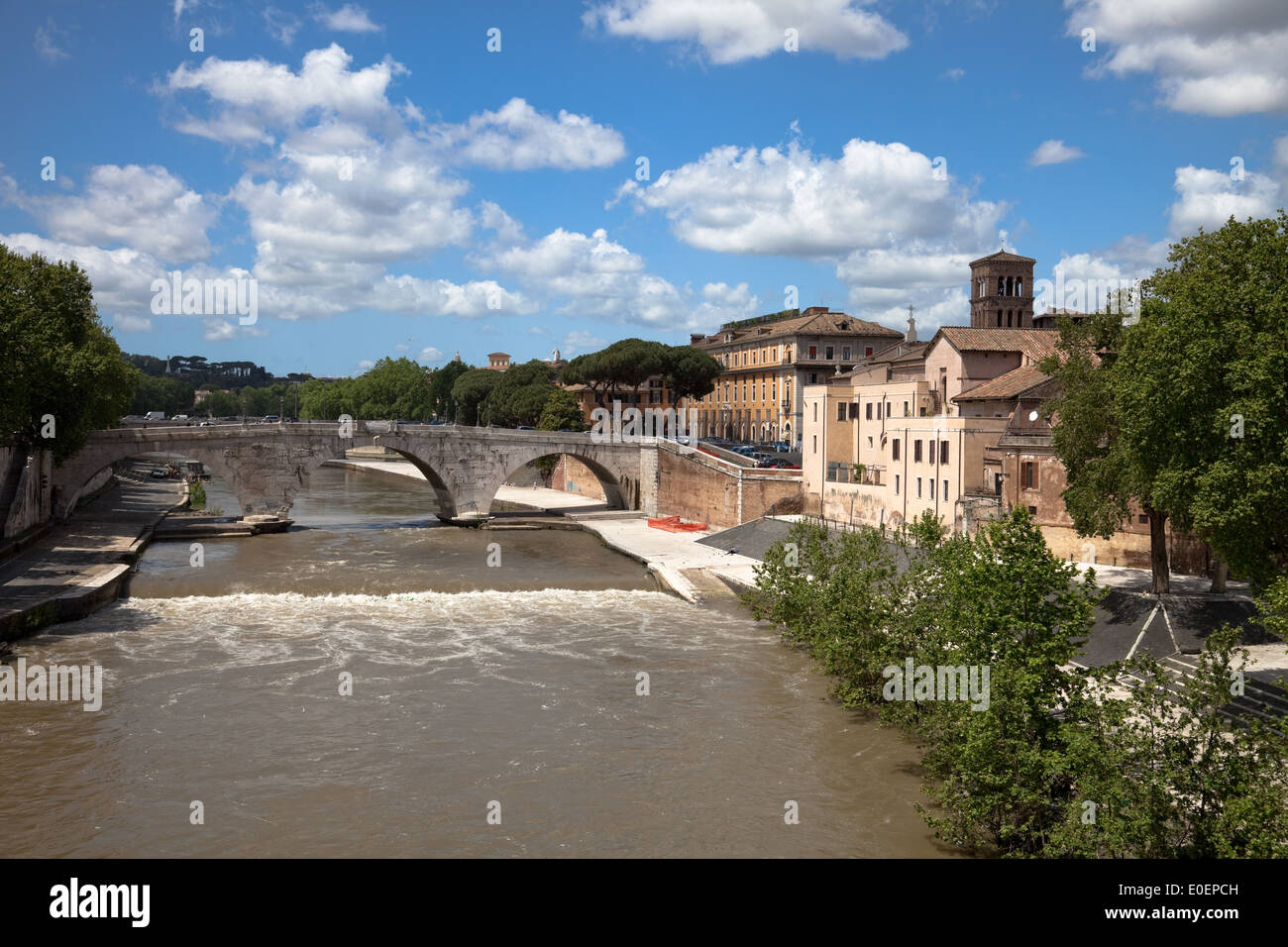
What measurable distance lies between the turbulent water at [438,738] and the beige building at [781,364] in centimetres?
5263

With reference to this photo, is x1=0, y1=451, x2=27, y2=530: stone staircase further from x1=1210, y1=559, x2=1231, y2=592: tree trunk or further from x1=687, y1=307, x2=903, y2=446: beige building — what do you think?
x1=687, y1=307, x2=903, y2=446: beige building

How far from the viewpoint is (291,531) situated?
57.2 meters

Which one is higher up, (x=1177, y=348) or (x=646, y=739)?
(x=1177, y=348)

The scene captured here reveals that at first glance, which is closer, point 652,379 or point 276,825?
point 276,825

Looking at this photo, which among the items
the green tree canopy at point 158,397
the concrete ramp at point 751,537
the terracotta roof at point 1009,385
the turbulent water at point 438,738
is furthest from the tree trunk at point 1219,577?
the green tree canopy at point 158,397

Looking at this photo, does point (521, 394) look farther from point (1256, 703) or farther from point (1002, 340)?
point (1256, 703)

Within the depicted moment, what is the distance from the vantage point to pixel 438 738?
75.8 ft

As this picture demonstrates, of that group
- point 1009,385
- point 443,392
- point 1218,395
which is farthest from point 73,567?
point 443,392

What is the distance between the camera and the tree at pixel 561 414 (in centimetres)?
8937

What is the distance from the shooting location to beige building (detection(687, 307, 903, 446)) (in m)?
88.3

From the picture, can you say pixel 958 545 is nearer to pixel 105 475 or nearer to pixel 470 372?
pixel 105 475

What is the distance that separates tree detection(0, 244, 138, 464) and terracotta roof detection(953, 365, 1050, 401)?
127 ft
